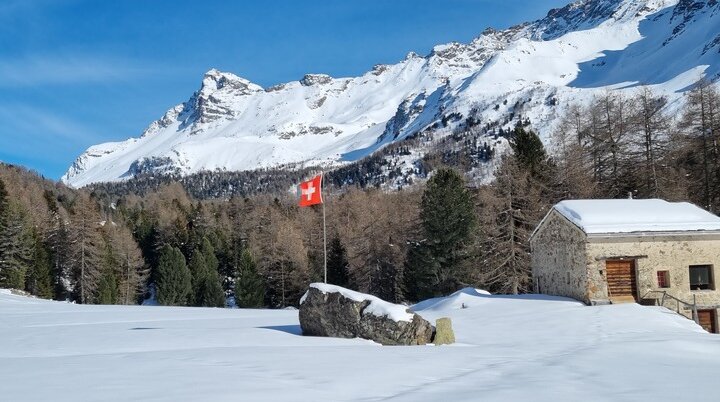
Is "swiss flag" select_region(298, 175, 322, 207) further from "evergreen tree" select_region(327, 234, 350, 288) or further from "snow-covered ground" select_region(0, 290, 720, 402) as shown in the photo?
"evergreen tree" select_region(327, 234, 350, 288)

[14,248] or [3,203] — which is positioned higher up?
[3,203]

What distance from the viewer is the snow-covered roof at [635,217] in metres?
26.2

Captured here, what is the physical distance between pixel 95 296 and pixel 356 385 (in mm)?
59147

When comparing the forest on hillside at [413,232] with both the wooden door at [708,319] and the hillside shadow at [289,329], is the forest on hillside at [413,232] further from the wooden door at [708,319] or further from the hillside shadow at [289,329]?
the hillside shadow at [289,329]

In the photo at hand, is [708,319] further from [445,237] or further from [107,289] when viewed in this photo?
[107,289]

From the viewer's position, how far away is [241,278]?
60812 mm

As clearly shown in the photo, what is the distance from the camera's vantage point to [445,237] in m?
47.9

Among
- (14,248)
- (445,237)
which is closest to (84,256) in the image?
(14,248)

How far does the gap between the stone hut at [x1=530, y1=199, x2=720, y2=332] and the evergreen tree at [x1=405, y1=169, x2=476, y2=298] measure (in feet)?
67.7

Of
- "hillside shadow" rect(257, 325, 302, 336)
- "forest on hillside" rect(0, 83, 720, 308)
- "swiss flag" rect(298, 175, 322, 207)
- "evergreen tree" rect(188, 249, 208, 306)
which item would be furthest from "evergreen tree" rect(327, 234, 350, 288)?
"hillside shadow" rect(257, 325, 302, 336)

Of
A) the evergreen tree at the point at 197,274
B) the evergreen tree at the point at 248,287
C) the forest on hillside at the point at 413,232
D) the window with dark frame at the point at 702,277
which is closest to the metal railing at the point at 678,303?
the window with dark frame at the point at 702,277

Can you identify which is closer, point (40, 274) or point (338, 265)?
point (40, 274)

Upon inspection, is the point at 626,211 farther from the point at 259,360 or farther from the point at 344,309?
the point at 259,360

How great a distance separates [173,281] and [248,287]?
838 cm
